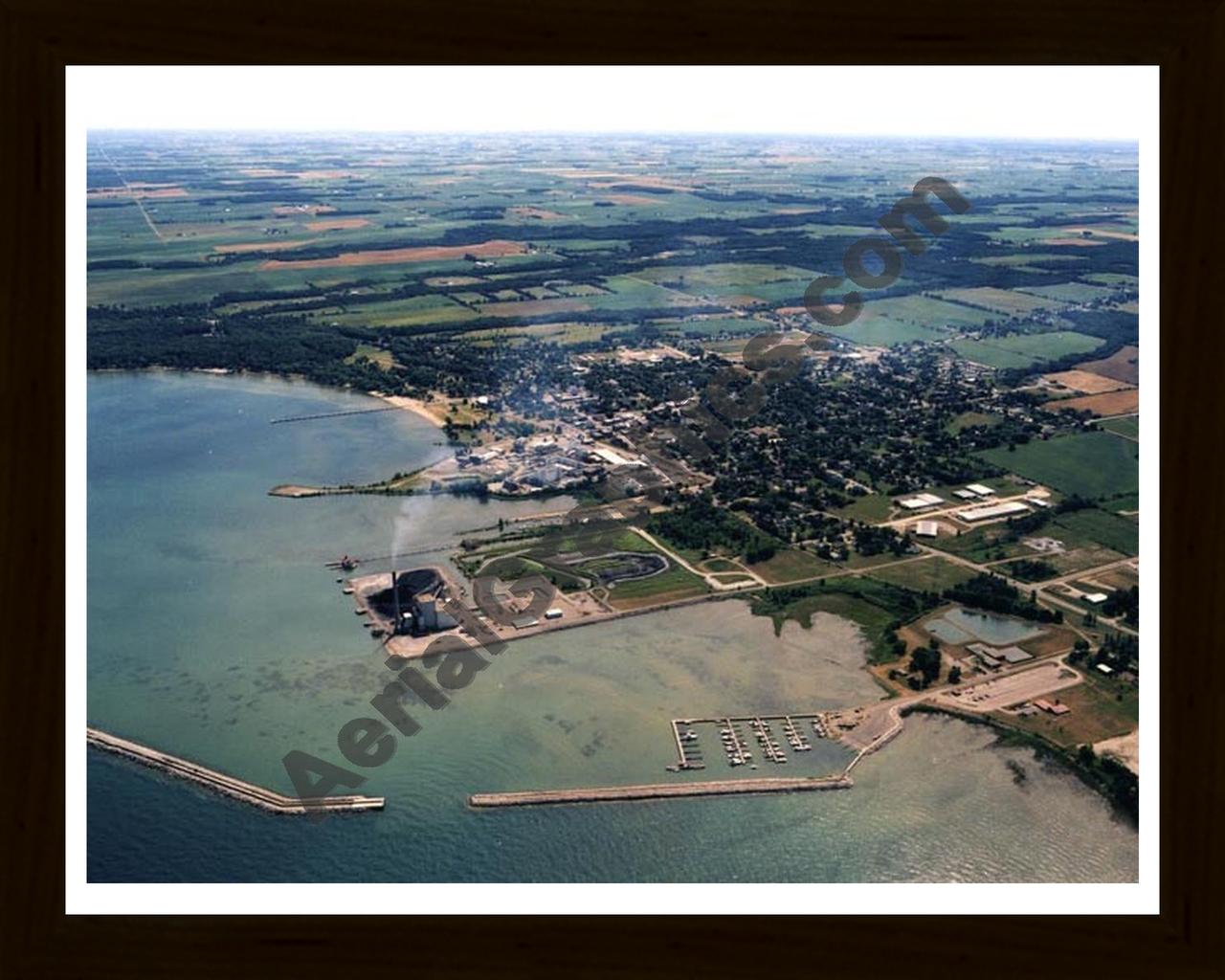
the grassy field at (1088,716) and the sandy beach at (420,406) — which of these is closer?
the grassy field at (1088,716)

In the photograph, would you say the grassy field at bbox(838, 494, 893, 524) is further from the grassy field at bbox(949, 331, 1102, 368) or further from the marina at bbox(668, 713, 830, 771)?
the grassy field at bbox(949, 331, 1102, 368)

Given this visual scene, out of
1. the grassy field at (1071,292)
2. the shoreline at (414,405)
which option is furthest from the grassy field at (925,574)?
the grassy field at (1071,292)

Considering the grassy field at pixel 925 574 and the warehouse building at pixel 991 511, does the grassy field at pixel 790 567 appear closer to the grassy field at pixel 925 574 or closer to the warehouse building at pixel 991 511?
the grassy field at pixel 925 574

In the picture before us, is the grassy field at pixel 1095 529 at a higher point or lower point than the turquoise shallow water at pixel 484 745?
higher

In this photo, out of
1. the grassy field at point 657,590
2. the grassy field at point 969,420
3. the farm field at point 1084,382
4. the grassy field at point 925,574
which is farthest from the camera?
the farm field at point 1084,382

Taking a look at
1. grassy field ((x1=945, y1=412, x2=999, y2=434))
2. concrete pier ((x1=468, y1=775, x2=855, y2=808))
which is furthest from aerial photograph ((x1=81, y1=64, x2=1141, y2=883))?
grassy field ((x1=945, y1=412, x2=999, y2=434))
